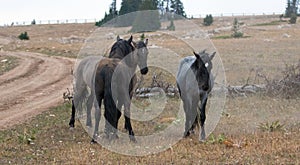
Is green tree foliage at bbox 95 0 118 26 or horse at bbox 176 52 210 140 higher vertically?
green tree foliage at bbox 95 0 118 26

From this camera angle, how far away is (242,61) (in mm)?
28188

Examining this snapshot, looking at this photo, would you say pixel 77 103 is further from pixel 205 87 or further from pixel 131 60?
pixel 205 87

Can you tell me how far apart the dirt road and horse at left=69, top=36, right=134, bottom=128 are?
2153mm

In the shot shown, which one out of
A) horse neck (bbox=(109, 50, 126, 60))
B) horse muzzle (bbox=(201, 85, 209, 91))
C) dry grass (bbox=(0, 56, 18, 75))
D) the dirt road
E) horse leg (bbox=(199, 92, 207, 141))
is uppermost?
horse neck (bbox=(109, 50, 126, 60))

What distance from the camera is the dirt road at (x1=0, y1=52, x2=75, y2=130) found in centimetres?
1564

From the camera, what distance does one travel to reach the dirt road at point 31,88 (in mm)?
15642

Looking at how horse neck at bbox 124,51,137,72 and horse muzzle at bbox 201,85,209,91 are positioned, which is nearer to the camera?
horse muzzle at bbox 201,85,209,91

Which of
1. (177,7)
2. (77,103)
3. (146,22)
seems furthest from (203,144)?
(177,7)

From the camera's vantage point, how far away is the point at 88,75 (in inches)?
461

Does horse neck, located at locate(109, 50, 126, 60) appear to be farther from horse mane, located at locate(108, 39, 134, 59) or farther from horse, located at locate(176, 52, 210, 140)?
horse, located at locate(176, 52, 210, 140)

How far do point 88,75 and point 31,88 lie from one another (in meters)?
10.5

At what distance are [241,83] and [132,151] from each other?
11193 millimetres

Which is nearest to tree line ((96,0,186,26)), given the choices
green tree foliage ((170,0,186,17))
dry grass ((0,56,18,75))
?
green tree foliage ((170,0,186,17))

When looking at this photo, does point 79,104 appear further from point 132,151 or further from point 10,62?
point 10,62
